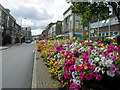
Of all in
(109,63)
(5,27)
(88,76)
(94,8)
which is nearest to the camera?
(109,63)

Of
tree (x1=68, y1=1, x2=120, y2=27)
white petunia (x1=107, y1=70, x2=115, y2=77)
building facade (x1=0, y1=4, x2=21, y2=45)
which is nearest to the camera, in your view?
white petunia (x1=107, y1=70, x2=115, y2=77)

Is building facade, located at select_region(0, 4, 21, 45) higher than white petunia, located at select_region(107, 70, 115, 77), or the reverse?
building facade, located at select_region(0, 4, 21, 45)

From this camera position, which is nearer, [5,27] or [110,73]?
[110,73]

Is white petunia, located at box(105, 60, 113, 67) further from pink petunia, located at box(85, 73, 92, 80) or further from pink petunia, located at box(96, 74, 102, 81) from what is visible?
pink petunia, located at box(85, 73, 92, 80)

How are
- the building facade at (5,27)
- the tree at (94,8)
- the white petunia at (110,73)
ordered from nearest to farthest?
the white petunia at (110,73)
the tree at (94,8)
the building facade at (5,27)

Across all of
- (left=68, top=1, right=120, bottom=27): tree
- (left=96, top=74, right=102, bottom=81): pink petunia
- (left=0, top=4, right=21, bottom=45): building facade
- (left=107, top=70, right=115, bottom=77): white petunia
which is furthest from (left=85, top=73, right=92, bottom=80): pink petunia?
(left=0, top=4, right=21, bottom=45): building facade

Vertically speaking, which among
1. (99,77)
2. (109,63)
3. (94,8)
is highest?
(94,8)

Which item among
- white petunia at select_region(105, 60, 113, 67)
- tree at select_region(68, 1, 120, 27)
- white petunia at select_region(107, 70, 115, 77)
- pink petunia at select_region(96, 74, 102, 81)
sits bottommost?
pink petunia at select_region(96, 74, 102, 81)

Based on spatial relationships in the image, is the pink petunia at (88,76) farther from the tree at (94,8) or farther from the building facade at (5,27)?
the building facade at (5,27)

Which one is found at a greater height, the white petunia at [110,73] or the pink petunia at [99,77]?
the white petunia at [110,73]

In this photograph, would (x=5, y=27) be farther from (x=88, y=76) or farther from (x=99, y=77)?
(x=99, y=77)

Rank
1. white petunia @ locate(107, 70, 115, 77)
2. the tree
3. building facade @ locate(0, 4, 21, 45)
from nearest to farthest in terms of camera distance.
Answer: white petunia @ locate(107, 70, 115, 77), the tree, building facade @ locate(0, 4, 21, 45)

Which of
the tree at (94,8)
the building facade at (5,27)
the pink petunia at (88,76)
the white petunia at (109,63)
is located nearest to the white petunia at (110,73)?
the white petunia at (109,63)

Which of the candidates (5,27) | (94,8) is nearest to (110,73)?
(94,8)
